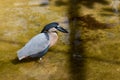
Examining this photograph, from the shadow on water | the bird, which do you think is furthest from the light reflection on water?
the bird

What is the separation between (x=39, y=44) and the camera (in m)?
5.05

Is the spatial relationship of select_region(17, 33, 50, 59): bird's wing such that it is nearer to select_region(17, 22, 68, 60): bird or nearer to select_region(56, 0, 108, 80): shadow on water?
select_region(17, 22, 68, 60): bird

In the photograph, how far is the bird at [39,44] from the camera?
16.3ft

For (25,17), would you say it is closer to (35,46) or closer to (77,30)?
(77,30)

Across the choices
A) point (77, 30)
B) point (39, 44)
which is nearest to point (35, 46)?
point (39, 44)

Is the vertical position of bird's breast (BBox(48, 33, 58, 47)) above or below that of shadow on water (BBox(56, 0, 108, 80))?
above

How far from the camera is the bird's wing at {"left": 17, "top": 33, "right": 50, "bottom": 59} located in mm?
4949

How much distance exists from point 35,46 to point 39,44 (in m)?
0.07

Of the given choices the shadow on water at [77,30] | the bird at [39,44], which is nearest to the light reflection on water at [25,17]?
the shadow on water at [77,30]

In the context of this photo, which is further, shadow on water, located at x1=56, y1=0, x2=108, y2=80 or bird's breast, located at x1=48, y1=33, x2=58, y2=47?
bird's breast, located at x1=48, y1=33, x2=58, y2=47

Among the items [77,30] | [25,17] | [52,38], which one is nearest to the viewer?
[52,38]

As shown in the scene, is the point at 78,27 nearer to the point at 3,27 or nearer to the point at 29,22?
the point at 29,22

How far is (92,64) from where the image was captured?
502 centimetres

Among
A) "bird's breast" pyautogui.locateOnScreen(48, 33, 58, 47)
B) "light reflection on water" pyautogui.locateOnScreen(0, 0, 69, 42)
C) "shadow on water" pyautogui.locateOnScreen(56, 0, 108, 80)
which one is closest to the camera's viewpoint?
"shadow on water" pyautogui.locateOnScreen(56, 0, 108, 80)
